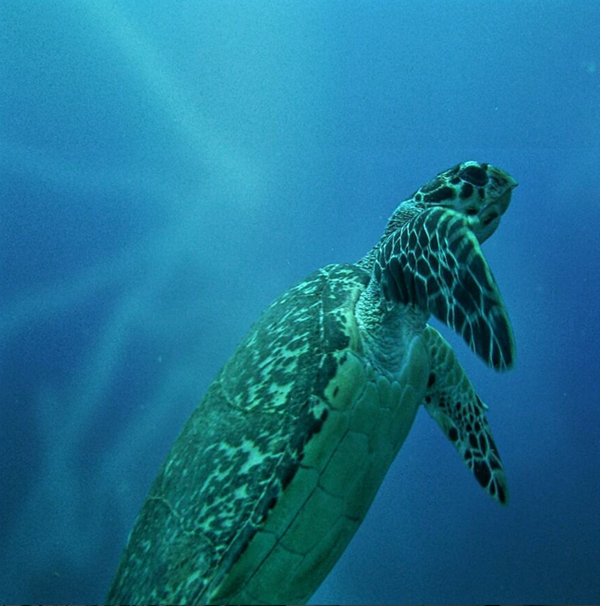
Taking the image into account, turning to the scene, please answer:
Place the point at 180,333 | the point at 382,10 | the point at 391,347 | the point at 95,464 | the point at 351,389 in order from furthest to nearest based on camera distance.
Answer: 1. the point at 382,10
2. the point at 180,333
3. the point at 95,464
4. the point at 391,347
5. the point at 351,389

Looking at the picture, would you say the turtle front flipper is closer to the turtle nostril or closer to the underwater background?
the turtle nostril

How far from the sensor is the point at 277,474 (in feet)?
4.48

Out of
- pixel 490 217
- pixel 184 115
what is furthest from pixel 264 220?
pixel 490 217

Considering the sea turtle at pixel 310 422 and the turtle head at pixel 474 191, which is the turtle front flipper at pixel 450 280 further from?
the turtle head at pixel 474 191

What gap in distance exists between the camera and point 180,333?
172 inches

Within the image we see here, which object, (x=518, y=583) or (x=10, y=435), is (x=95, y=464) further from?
(x=518, y=583)

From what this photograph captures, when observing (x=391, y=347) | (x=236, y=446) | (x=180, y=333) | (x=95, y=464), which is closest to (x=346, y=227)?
(x=180, y=333)

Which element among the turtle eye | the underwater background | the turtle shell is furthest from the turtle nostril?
the underwater background

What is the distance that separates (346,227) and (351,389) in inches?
141

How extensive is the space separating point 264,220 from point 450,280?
11.7 ft

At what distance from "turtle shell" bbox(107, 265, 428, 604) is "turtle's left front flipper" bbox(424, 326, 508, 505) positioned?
0.89 feet

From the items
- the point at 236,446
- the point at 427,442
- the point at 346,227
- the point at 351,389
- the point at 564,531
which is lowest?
the point at 236,446

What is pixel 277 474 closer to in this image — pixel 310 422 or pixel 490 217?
pixel 310 422

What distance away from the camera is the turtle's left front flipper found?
77.3 inches
